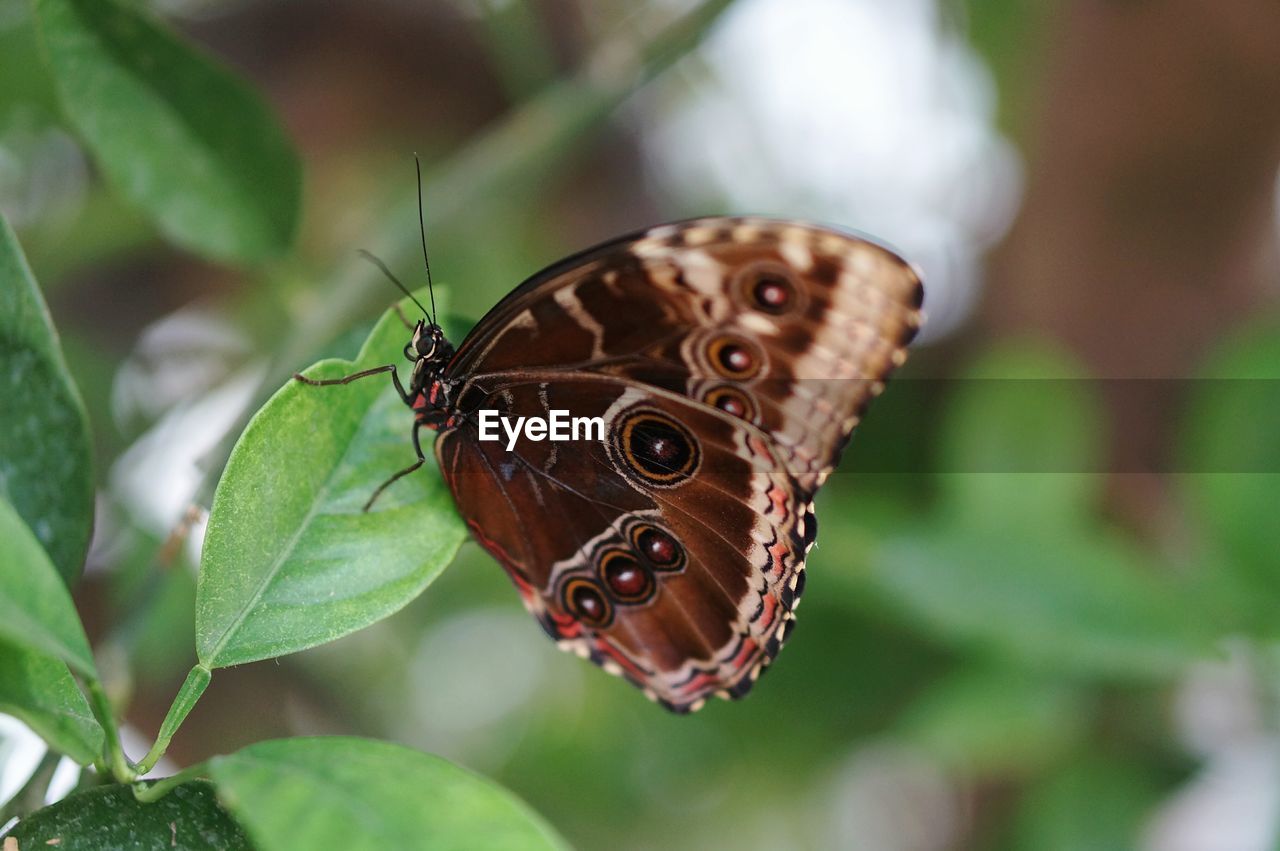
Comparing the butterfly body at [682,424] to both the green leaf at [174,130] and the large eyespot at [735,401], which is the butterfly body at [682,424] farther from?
the green leaf at [174,130]

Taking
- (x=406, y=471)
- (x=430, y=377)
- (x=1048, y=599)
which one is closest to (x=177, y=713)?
(x=406, y=471)

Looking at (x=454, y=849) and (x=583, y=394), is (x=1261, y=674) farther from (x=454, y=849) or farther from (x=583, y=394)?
(x=454, y=849)

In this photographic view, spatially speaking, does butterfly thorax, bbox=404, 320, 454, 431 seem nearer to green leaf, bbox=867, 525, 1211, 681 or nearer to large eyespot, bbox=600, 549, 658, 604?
large eyespot, bbox=600, 549, 658, 604

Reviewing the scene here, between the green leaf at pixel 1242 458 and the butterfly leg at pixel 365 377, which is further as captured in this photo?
the green leaf at pixel 1242 458

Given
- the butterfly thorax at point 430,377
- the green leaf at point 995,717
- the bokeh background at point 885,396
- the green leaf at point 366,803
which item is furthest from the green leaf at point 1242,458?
the green leaf at point 366,803

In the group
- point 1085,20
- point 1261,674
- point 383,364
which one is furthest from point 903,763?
point 383,364

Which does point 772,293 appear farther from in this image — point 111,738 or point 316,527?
point 111,738
